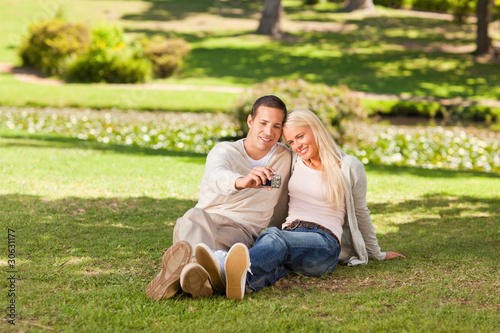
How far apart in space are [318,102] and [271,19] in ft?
64.8

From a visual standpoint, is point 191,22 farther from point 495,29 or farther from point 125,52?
point 495,29

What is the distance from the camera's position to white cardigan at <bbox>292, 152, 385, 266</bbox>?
14.9 feet

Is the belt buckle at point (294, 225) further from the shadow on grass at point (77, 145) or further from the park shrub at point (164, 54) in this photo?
the park shrub at point (164, 54)

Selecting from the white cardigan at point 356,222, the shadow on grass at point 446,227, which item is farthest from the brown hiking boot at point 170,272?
the shadow on grass at point 446,227

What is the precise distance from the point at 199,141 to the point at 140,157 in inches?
113

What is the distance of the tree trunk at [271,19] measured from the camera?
3120 cm

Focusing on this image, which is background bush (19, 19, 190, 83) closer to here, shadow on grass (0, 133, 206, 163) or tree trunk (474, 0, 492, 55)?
shadow on grass (0, 133, 206, 163)

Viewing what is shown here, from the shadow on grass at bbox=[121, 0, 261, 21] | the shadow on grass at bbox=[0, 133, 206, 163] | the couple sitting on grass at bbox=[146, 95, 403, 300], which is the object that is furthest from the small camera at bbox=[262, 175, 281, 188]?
the shadow on grass at bbox=[121, 0, 261, 21]

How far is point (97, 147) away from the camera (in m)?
11.1

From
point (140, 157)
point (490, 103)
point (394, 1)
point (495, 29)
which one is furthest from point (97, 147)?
point (394, 1)

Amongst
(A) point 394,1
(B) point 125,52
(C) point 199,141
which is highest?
(A) point 394,1

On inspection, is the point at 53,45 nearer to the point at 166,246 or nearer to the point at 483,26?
the point at 483,26

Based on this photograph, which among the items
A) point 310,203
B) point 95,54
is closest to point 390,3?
point 95,54

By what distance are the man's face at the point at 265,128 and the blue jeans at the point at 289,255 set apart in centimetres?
66
